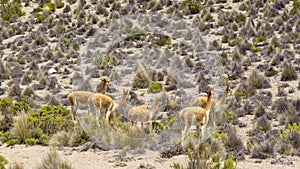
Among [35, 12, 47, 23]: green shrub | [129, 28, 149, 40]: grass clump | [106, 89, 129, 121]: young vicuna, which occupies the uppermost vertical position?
[35, 12, 47, 23]: green shrub

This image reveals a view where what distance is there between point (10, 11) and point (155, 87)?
67.1 feet

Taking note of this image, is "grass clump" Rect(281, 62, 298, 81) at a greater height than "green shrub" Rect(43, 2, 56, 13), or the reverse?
"green shrub" Rect(43, 2, 56, 13)

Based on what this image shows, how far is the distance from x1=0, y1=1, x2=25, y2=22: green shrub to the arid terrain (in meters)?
0.10

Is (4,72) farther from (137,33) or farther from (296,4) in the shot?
(296,4)

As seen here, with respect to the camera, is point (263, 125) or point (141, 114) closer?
point (141, 114)

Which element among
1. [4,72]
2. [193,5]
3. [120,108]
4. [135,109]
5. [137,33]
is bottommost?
[4,72]

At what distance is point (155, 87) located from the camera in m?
18.3

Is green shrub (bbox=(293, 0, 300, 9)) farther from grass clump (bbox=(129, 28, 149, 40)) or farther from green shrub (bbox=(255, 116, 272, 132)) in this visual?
green shrub (bbox=(255, 116, 272, 132))

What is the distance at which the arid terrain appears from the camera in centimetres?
1156

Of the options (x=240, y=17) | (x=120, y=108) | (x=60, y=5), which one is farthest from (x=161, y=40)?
(x=60, y=5)

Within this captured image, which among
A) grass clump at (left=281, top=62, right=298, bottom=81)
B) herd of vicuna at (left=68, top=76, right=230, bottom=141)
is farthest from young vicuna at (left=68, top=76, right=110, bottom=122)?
grass clump at (left=281, top=62, right=298, bottom=81)

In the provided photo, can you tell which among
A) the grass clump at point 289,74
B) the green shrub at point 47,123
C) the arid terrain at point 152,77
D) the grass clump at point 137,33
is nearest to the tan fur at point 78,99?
the arid terrain at point 152,77

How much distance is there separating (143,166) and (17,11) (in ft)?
89.7

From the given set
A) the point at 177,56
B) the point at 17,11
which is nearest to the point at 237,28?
the point at 177,56
